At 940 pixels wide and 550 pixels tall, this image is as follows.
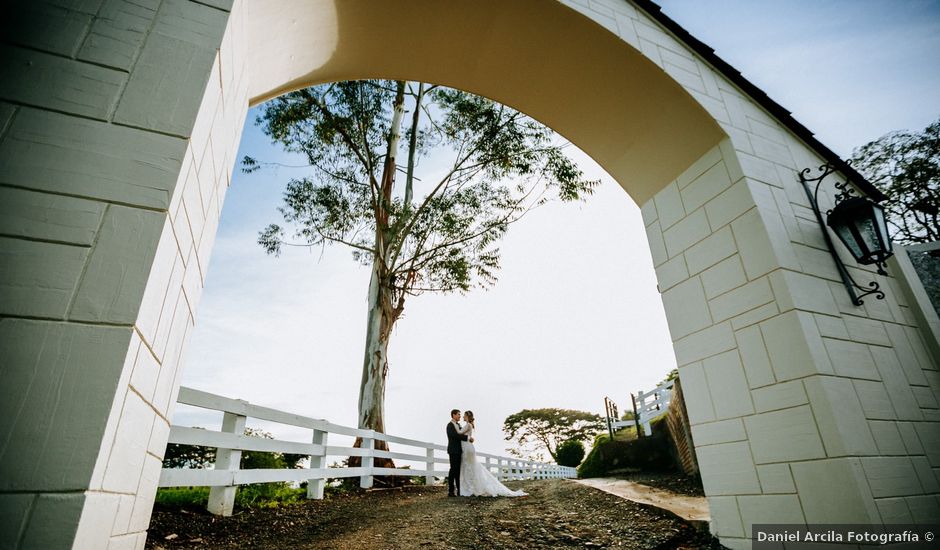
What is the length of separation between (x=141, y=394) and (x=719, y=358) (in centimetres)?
283

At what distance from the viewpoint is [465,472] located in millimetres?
7043

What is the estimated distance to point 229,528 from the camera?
345cm

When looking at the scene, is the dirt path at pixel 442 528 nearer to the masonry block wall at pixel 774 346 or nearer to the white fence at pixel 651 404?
the masonry block wall at pixel 774 346

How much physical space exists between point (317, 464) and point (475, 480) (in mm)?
2735

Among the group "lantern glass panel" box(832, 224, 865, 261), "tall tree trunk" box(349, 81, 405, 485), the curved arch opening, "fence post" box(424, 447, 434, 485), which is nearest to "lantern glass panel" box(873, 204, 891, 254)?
"lantern glass panel" box(832, 224, 865, 261)

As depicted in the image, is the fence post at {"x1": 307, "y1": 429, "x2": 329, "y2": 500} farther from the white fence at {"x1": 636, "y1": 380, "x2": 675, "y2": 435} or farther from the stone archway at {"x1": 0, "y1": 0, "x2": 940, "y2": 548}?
the white fence at {"x1": 636, "y1": 380, "x2": 675, "y2": 435}

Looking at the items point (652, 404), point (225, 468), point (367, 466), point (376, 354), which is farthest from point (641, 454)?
point (225, 468)

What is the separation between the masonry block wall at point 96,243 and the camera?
844 mm

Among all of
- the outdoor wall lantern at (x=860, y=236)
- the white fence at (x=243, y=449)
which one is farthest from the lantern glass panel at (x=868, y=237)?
the white fence at (x=243, y=449)

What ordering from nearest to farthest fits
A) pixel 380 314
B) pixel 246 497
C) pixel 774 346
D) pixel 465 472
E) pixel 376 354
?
1. pixel 774 346
2. pixel 246 497
3. pixel 465 472
4. pixel 376 354
5. pixel 380 314

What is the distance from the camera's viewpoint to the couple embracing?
6.75 m

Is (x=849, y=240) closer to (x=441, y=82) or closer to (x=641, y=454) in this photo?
(x=441, y=82)

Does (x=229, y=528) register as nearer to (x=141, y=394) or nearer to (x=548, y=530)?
(x=548, y=530)

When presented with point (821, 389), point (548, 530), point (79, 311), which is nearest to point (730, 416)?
point (821, 389)
